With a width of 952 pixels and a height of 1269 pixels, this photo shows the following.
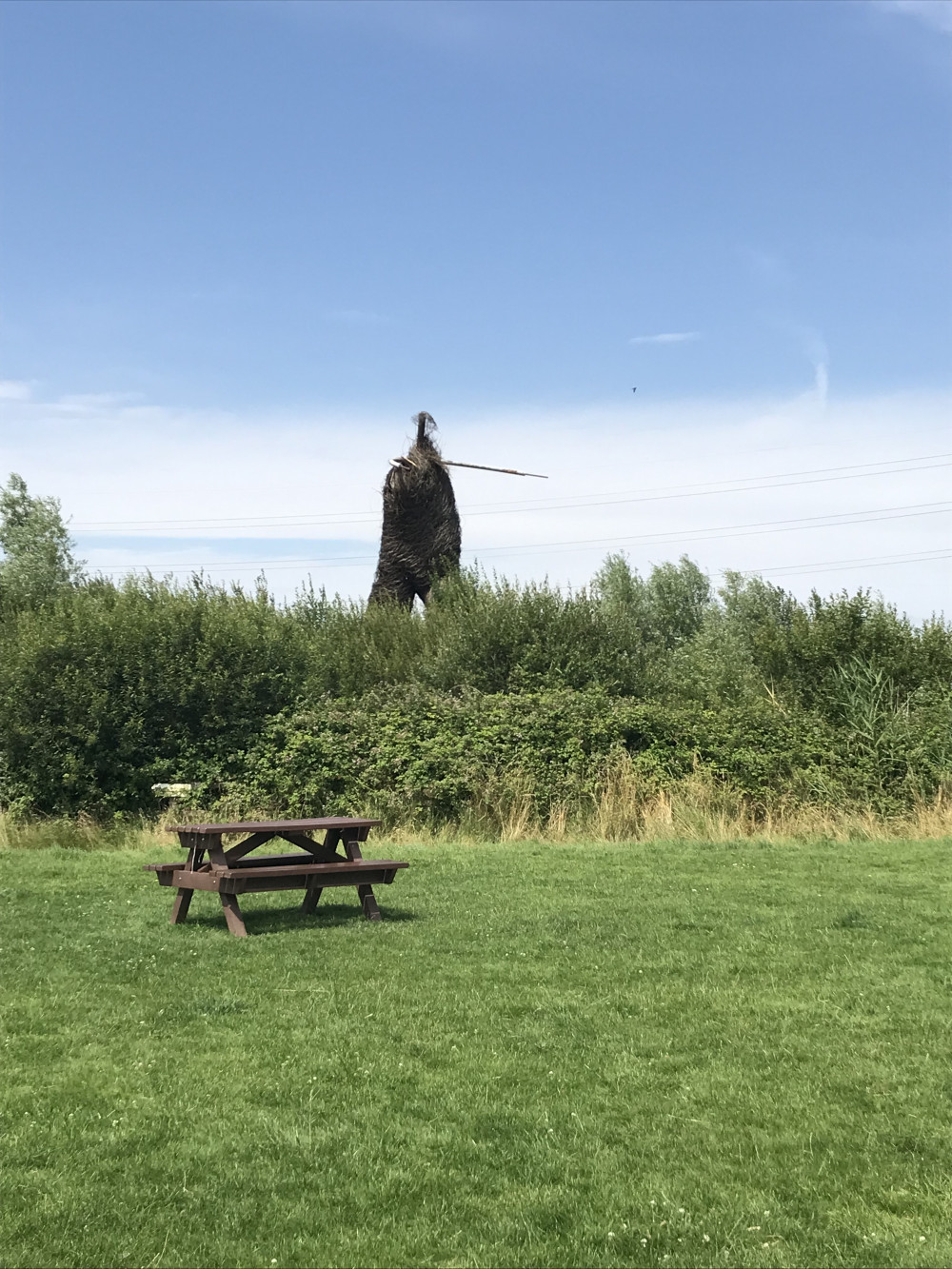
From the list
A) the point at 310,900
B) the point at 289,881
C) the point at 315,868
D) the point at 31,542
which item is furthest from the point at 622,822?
the point at 31,542

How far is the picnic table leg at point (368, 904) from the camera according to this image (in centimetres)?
961

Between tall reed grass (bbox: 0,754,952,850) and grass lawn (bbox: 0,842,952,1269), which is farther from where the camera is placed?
tall reed grass (bbox: 0,754,952,850)

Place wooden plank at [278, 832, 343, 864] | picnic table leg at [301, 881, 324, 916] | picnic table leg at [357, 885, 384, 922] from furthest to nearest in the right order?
picnic table leg at [301, 881, 324, 916] < wooden plank at [278, 832, 343, 864] < picnic table leg at [357, 885, 384, 922]

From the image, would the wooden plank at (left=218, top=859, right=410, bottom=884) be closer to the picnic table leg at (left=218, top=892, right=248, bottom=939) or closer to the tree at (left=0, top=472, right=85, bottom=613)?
the picnic table leg at (left=218, top=892, right=248, bottom=939)

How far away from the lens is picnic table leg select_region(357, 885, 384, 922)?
9.61 metres

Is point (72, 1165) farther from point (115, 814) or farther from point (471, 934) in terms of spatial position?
point (115, 814)

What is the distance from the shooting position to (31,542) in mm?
44438

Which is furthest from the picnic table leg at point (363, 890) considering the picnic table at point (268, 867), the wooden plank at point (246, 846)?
the wooden plank at point (246, 846)

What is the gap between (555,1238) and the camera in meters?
3.80

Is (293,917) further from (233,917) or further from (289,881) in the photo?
(233,917)

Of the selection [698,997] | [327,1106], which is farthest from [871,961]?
[327,1106]

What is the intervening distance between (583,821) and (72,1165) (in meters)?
12.3

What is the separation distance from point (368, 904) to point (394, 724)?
8295 mm

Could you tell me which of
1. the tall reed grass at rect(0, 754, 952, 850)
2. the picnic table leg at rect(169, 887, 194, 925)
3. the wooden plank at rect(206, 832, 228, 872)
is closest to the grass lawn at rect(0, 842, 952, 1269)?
the picnic table leg at rect(169, 887, 194, 925)
